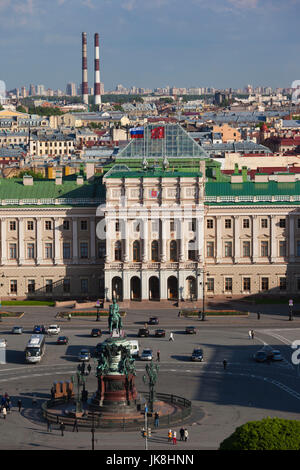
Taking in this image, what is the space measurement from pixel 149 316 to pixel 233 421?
141 feet

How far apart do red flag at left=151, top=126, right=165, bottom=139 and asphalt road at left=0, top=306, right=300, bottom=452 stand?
2409cm

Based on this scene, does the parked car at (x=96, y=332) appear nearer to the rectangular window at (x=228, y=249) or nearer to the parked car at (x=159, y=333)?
the parked car at (x=159, y=333)

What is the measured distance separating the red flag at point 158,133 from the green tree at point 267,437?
81513 millimetres

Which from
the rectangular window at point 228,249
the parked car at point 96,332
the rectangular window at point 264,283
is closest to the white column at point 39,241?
the rectangular window at point 228,249

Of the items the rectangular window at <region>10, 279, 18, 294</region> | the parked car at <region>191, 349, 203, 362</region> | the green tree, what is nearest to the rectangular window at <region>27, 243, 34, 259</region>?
the rectangular window at <region>10, 279, 18, 294</region>

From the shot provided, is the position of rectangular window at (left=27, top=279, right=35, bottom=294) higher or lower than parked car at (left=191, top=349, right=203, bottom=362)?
higher

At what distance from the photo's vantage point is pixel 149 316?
127750mm

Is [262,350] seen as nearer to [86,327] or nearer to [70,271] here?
[86,327]

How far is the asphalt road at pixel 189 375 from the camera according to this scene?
81.9 meters

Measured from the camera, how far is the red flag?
480 feet

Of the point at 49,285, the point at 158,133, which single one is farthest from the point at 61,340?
the point at 158,133

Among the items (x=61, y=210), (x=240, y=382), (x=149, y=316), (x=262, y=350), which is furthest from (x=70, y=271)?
(x=240, y=382)

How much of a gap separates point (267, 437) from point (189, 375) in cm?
3530

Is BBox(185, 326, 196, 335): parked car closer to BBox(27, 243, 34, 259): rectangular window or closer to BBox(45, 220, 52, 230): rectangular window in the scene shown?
BBox(45, 220, 52, 230): rectangular window
